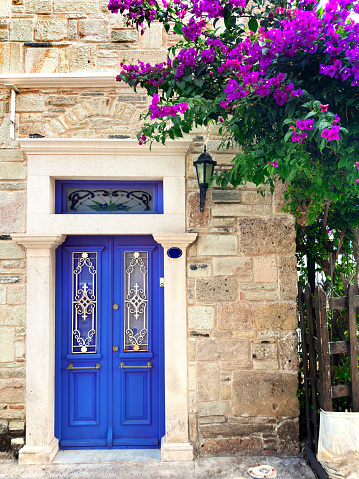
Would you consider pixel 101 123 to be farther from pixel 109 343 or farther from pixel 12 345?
pixel 12 345

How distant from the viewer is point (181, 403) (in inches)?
146

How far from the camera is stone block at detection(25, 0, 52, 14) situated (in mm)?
3898

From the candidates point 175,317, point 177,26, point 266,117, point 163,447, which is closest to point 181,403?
point 163,447

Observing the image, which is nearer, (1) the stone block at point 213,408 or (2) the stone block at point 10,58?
(1) the stone block at point 213,408

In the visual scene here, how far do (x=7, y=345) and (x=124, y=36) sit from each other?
333 cm

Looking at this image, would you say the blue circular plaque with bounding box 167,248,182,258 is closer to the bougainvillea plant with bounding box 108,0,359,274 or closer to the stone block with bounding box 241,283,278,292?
the stone block with bounding box 241,283,278,292

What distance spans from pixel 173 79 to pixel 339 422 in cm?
295

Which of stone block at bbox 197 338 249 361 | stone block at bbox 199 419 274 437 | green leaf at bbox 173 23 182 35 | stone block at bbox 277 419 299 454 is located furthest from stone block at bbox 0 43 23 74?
stone block at bbox 277 419 299 454

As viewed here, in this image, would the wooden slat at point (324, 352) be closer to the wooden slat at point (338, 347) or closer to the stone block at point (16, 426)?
the wooden slat at point (338, 347)

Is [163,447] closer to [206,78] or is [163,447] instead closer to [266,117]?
[266,117]

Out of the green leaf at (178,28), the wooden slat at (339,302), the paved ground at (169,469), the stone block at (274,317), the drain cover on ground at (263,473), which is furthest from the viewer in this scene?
the stone block at (274,317)

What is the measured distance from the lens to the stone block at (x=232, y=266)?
3803 mm

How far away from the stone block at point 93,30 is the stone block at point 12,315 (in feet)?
9.23

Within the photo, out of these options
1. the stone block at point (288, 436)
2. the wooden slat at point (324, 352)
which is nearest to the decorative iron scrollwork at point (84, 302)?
the stone block at point (288, 436)
